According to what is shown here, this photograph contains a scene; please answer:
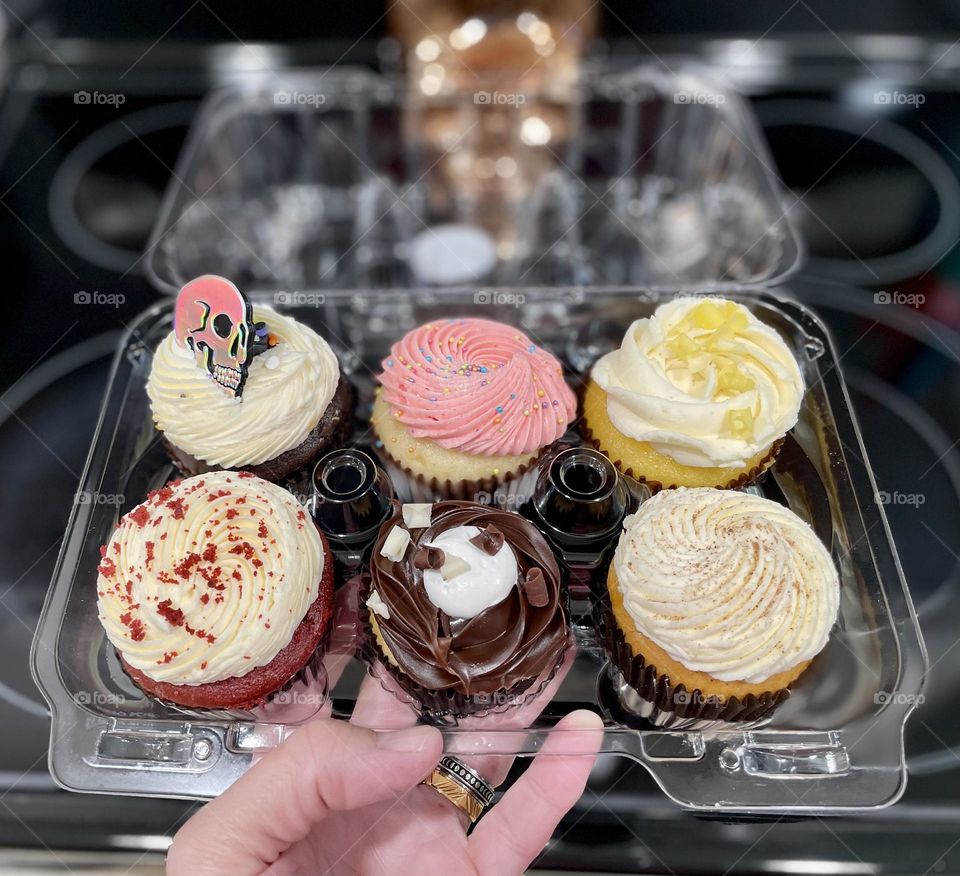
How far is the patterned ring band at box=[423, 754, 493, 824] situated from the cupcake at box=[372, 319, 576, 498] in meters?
0.70

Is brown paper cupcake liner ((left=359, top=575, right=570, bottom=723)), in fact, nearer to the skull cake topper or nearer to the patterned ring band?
the patterned ring band

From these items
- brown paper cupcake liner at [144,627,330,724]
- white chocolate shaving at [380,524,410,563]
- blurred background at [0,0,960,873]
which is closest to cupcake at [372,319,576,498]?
white chocolate shaving at [380,524,410,563]

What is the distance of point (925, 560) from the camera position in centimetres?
243

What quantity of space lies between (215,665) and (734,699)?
120 centimetres

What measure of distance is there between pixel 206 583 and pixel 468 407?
0.78 m

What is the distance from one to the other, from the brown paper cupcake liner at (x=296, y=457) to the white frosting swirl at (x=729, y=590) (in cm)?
88

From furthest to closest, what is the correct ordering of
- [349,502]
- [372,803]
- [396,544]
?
[349,502], [396,544], [372,803]

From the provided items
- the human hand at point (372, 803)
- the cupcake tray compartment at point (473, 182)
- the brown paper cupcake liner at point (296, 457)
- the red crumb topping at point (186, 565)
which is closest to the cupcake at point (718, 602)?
the human hand at point (372, 803)

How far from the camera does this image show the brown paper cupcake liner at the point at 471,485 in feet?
7.43

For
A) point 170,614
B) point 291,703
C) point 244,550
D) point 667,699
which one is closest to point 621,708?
point 667,699

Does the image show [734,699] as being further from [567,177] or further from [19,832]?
[567,177]

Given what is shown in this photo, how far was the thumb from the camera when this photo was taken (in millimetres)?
1650

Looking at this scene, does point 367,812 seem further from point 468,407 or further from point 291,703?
point 468,407

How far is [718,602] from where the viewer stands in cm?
186
